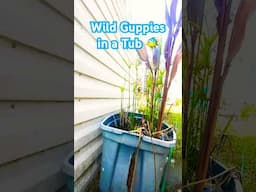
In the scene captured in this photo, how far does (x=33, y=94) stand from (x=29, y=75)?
0.05m

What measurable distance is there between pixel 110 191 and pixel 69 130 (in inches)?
15.5

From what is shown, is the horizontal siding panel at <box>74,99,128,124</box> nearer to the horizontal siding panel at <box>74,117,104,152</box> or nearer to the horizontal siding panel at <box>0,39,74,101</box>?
the horizontal siding panel at <box>74,117,104,152</box>

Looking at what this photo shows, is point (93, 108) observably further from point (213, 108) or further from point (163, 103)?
point (213, 108)

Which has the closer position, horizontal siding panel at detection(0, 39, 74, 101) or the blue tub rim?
horizontal siding panel at detection(0, 39, 74, 101)

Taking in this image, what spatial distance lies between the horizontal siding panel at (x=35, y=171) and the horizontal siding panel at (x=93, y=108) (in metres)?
0.13

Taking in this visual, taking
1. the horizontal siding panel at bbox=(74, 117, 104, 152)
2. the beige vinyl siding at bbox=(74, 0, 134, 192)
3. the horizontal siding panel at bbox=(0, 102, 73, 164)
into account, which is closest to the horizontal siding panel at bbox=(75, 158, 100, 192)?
the beige vinyl siding at bbox=(74, 0, 134, 192)

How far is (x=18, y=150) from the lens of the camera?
653 mm

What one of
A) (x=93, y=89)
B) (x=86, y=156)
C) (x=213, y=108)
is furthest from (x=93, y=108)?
(x=213, y=108)

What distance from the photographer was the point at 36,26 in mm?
714

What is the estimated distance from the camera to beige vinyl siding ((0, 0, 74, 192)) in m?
0.61

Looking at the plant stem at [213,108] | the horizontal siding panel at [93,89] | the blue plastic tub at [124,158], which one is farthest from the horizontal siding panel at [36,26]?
the plant stem at [213,108]

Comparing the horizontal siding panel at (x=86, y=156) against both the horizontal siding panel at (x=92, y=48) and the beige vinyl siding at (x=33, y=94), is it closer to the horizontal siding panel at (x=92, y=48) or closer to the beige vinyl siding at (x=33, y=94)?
the beige vinyl siding at (x=33, y=94)

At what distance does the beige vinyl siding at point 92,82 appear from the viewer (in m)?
1.02

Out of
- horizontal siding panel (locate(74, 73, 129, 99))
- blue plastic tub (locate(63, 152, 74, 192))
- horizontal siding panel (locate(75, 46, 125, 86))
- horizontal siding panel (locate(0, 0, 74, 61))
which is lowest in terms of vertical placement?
blue plastic tub (locate(63, 152, 74, 192))
